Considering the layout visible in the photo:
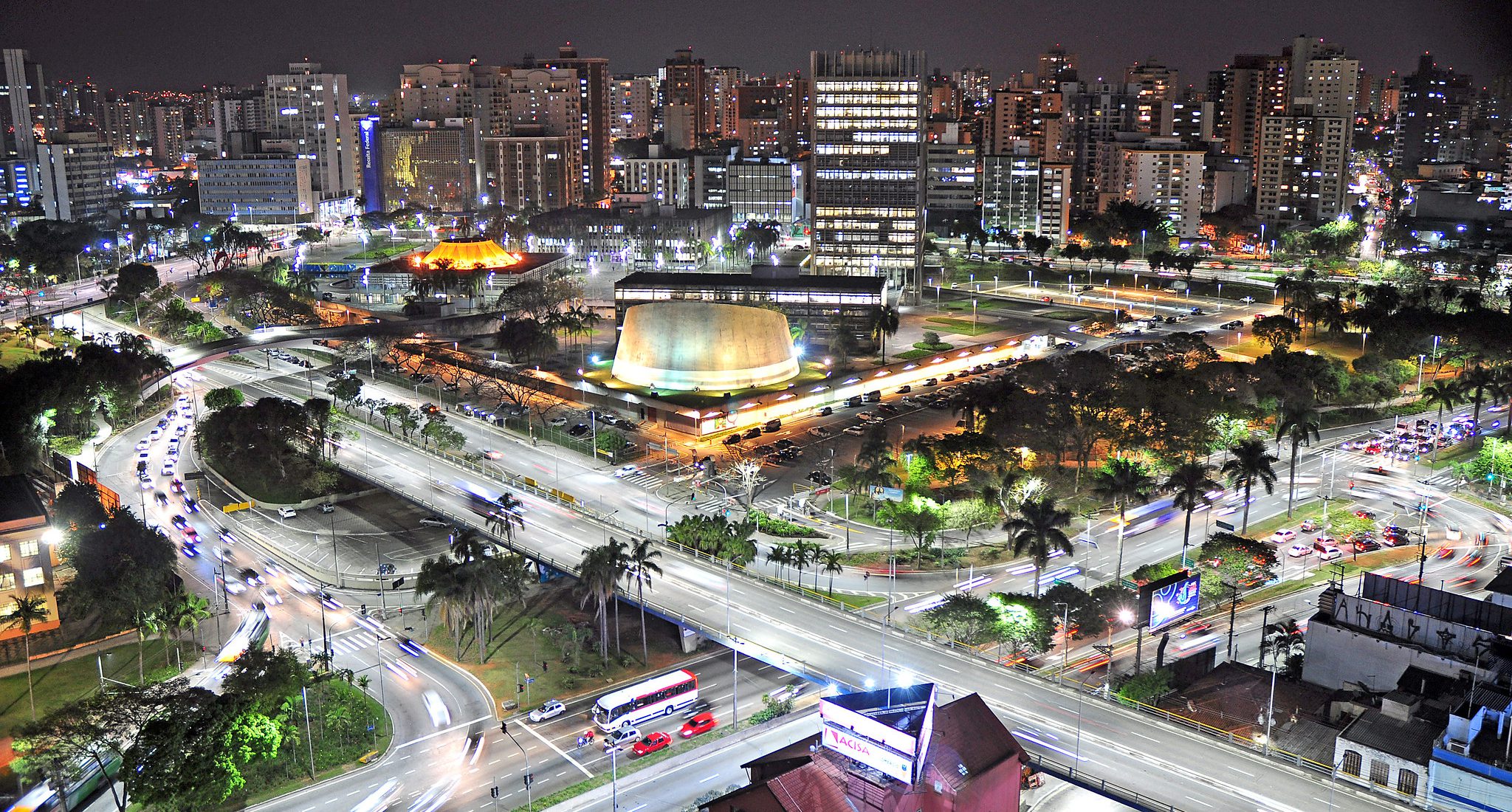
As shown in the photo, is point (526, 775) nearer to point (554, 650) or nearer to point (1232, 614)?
point (554, 650)

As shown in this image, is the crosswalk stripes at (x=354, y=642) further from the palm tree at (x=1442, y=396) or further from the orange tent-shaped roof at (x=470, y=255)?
the orange tent-shaped roof at (x=470, y=255)

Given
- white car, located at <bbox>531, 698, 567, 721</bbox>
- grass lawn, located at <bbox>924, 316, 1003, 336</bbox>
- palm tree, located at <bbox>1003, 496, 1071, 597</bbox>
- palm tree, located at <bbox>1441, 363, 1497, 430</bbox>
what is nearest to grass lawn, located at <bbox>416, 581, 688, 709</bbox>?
white car, located at <bbox>531, 698, 567, 721</bbox>

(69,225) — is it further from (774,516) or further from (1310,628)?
(1310,628)

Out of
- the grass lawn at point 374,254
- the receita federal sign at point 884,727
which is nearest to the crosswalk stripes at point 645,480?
the receita federal sign at point 884,727

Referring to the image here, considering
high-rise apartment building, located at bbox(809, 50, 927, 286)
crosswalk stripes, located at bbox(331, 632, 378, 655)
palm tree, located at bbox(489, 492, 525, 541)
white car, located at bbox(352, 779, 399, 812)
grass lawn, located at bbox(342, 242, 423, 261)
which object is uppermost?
high-rise apartment building, located at bbox(809, 50, 927, 286)

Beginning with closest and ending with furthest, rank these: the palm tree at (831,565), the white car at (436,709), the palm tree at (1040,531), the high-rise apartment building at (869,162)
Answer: the white car at (436,709)
the palm tree at (1040,531)
the palm tree at (831,565)
the high-rise apartment building at (869,162)

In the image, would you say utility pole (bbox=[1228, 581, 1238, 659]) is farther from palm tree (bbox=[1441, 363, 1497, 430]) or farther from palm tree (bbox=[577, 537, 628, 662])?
palm tree (bbox=[1441, 363, 1497, 430])

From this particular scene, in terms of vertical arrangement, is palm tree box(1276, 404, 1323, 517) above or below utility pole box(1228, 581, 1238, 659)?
above

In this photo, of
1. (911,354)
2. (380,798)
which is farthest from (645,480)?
(911,354)
